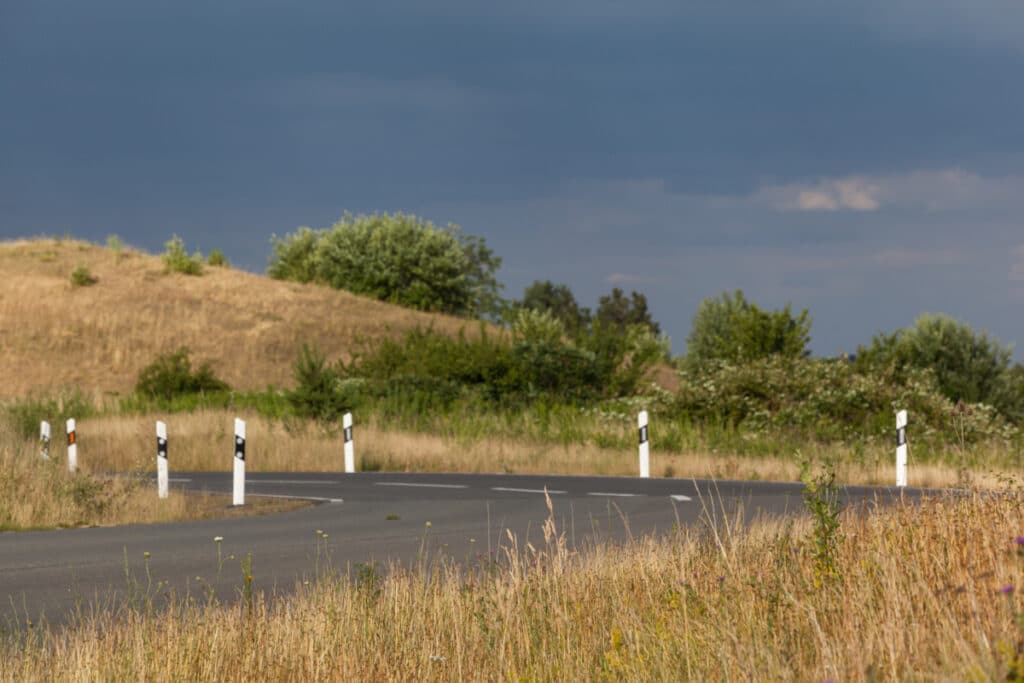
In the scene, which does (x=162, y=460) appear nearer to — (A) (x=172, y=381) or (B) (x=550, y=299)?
(A) (x=172, y=381)

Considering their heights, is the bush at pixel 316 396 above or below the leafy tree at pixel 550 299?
below

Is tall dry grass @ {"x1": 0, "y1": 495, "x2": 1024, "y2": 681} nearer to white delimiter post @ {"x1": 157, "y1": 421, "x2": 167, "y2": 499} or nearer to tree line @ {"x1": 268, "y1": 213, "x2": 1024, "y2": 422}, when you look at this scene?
white delimiter post @ {"x1": 157, "y1": 421, "x2": 167, "y2": 499}

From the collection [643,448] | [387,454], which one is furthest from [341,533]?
[387,454]

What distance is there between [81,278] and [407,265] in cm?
2126

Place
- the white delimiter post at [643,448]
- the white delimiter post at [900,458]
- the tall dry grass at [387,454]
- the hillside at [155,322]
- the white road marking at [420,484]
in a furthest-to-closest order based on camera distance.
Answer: the hillside at [155,322], the tall dry grass at [387,454], the white delimiter post at [643,448], the white road marking at [420,484], the white delimiter post at [900,458]

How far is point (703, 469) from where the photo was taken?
26422 millimetres

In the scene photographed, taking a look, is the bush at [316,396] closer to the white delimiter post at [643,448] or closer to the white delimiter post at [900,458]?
the white delimiter post at [643,448]

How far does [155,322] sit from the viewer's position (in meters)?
76.2

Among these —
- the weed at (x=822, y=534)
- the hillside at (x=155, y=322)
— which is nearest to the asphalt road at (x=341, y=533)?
the weed at (x=822, y=534)

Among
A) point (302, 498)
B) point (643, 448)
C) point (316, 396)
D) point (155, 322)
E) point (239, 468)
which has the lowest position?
point (302, 498)

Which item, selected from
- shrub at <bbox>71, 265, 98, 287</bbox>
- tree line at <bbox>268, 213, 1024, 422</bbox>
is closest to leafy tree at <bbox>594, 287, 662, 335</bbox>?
tree line at <bbox>268, 213, 1024, 422</bbox>

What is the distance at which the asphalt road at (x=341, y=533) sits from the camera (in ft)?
37.0

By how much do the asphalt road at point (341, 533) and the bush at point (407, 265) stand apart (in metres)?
66.7

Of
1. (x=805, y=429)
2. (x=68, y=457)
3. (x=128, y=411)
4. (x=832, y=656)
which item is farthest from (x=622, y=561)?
(x=128, y=411)
